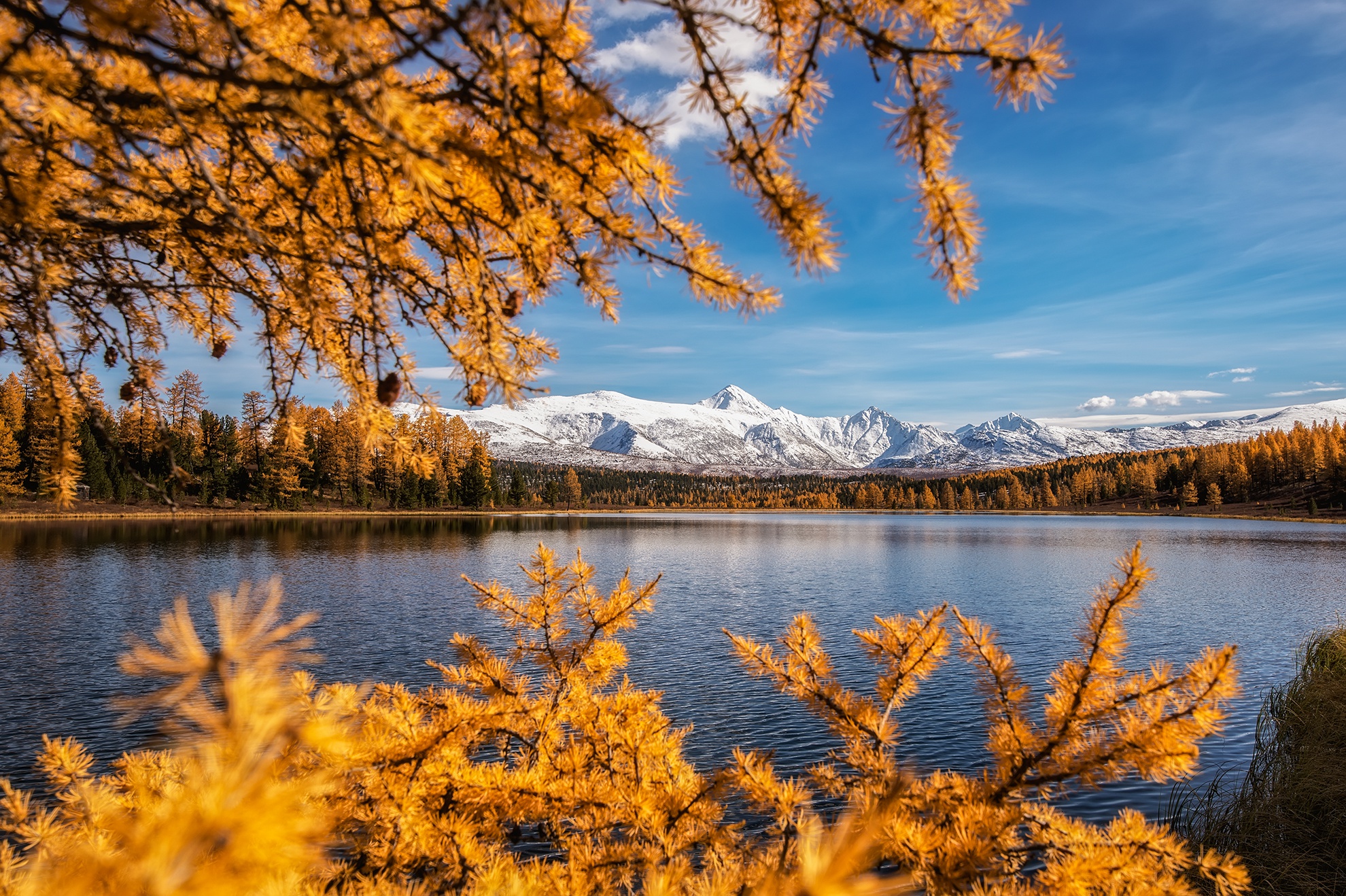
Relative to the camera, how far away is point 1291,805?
7582 millimetres

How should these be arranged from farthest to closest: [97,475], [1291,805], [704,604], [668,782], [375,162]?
[97,475]
[704,604]
[1291,805]
[668,782]
[375,162]

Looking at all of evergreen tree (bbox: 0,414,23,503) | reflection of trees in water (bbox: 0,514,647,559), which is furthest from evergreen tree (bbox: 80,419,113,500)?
evergreen tree (bbox: 0,414,23,503)

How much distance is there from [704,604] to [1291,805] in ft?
66.3

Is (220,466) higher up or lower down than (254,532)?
higher up

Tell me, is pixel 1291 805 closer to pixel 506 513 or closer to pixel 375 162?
pixel 375 162

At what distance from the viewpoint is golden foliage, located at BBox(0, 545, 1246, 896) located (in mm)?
1863

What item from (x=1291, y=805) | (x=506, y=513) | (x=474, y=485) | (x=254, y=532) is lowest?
(x=506, y=513)

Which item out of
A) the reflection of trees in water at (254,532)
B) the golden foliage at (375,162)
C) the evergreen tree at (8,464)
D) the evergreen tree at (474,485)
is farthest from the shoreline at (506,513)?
the golden foliage at (375,162)

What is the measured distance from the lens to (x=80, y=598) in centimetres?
2389

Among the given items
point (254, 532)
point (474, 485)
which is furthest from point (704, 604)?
point (474, 485)

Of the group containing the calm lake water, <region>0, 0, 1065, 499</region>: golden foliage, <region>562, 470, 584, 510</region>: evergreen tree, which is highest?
<region>0, 0, 1065, 499</region>: golden foliage

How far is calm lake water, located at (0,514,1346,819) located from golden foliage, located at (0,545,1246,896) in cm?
742

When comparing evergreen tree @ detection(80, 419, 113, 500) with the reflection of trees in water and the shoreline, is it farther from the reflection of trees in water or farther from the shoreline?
the reflection of trees in water

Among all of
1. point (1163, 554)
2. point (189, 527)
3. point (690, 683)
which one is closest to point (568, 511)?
point (189, 527)
